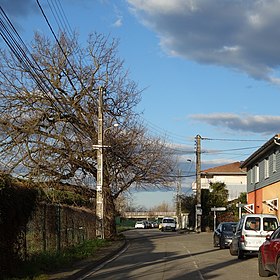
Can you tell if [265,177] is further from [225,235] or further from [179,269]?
[179,269]

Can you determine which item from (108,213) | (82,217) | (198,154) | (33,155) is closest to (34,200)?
(82,217)

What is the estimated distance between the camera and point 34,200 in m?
→ 14.8

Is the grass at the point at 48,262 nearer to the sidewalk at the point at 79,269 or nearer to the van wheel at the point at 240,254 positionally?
the sidewalk at the point at 79,269

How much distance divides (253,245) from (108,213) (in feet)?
56.5

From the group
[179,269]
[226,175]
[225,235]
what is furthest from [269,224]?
[226,175]

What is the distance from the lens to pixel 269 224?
21.1 metres

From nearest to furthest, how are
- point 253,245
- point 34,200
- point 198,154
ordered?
point 34,200
point 253,245
point 198,154

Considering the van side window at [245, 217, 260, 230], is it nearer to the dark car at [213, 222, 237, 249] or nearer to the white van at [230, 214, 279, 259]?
the white van at [230, 214, 279, 259]

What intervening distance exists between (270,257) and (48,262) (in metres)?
6.30

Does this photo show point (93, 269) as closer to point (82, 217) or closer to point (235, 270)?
point (235, 270)

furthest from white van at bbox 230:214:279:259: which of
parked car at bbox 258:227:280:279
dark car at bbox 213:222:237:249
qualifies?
dark car at bbox 213:222:237:249

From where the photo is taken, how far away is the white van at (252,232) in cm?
2050

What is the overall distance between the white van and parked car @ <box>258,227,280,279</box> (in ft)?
17.2

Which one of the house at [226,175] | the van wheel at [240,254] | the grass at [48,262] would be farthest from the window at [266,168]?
the house at [226,175]
